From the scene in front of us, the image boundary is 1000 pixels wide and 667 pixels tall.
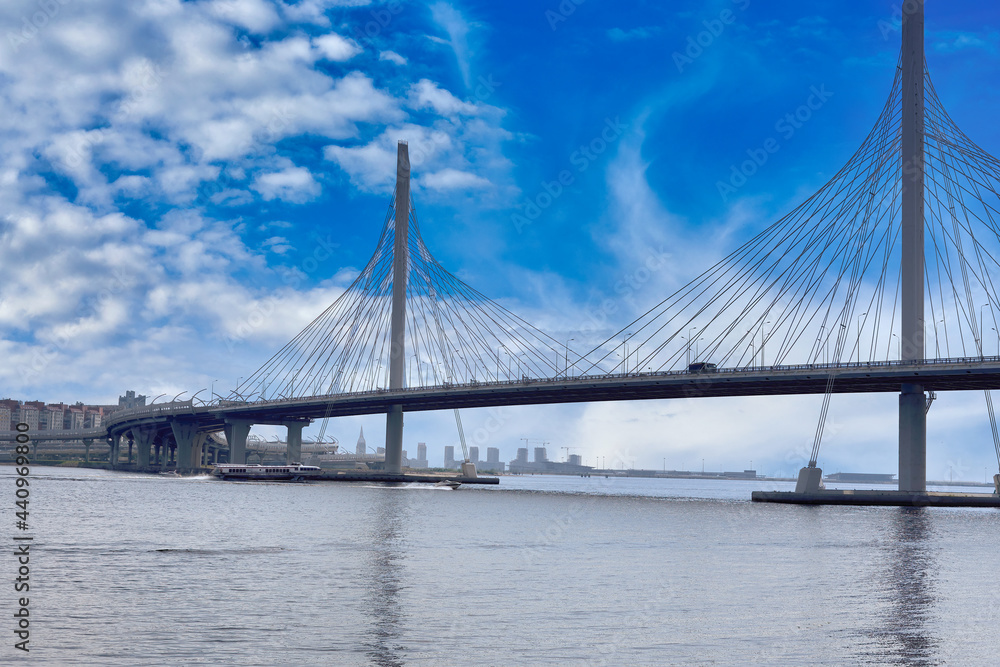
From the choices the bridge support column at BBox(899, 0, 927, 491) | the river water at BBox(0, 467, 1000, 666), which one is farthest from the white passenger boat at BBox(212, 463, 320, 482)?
the bridge support column at BBox(899, 0, 927, 491)

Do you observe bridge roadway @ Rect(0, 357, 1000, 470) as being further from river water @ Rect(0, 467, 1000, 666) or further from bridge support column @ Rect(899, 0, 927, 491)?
river water @ Rect(0, 467, 1000, 666)

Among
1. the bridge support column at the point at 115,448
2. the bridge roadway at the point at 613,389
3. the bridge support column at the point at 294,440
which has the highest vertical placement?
the bridge roadway at the point at 613,389

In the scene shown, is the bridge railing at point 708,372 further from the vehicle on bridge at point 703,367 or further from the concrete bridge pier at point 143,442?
the concrete bridge pier at point 143,442

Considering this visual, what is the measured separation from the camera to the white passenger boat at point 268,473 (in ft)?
378

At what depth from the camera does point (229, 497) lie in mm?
73312

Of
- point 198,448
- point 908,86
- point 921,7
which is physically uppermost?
point 921,7

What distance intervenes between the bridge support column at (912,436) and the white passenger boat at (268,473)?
7295 centimetres

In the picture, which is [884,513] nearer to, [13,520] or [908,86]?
[908,86]

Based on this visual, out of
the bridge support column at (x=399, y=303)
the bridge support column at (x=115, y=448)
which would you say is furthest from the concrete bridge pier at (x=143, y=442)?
the bridge support column at (x=399, y=303)

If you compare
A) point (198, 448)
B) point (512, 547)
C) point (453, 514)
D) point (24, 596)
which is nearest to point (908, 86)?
point (453, 514)

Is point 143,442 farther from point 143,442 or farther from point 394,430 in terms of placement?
point 394,430

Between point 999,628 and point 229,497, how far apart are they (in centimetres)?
6273

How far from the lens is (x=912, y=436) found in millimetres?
74750

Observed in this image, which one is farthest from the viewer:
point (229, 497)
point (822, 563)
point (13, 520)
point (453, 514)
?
point (229, 497)
